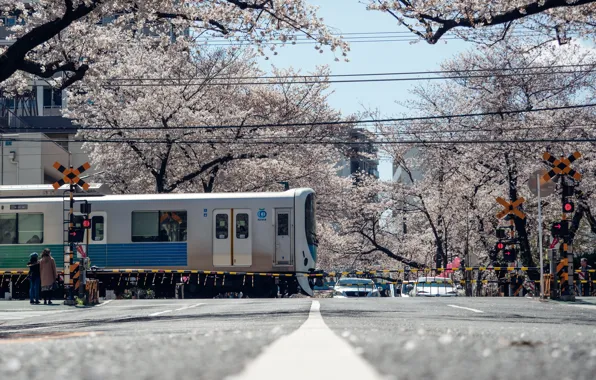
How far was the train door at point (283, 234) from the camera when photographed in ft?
93.7

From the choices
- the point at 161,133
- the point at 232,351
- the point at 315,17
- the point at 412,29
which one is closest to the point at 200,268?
the point at 161,133

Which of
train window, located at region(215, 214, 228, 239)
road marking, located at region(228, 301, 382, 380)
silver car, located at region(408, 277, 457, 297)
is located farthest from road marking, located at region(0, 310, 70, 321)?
silver car, located at region(408, 277, 457, 297)

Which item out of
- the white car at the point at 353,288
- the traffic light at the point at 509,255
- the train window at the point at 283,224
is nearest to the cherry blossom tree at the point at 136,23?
the train window at the point at 283,224

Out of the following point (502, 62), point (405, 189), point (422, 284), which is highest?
point (502, 62)

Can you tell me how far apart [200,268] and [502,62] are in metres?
17.1

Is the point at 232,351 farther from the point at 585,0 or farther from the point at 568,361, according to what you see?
the point at 585,0

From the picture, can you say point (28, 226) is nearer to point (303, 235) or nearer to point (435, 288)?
point (303, 235)

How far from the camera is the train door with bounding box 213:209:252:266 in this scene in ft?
93.9

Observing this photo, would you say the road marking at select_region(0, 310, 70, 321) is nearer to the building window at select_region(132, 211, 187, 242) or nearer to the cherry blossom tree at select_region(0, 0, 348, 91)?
the cherry blossom tree at select_region(0, 0, 348, 91)

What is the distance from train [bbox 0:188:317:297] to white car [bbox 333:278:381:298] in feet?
28.0

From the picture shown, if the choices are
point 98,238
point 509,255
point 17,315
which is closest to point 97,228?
point 98,238

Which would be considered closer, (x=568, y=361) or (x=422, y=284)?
(x=568, y=361)

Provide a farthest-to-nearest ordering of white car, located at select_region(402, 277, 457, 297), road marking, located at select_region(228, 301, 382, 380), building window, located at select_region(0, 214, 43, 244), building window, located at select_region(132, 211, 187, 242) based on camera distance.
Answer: white car, located at select_region(402, 277, 457, 297), building window, located at select_region(0, 214, 43, 244), building window, located at select_region(132, 211, 187, 242), road marking, located at select_region(228, 301, 382, 380)

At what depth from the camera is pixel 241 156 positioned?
36500 millimetres
